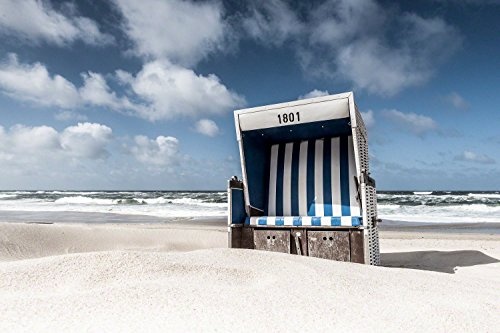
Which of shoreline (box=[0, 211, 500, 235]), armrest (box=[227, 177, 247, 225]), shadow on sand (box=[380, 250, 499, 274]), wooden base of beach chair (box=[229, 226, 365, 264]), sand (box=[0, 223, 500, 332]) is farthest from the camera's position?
shoreline (box=[0, 211, 500, 235])

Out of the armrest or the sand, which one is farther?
the armrest

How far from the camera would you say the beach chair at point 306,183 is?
5.41 m

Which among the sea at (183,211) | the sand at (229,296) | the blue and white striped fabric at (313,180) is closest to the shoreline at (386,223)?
the sea at (183,211)

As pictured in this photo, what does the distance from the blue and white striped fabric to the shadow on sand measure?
4.69 ft

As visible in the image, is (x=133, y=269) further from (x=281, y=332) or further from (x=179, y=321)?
(x=281, y=332)

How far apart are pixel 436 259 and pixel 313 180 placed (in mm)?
2768

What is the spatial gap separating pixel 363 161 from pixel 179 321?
4058mm

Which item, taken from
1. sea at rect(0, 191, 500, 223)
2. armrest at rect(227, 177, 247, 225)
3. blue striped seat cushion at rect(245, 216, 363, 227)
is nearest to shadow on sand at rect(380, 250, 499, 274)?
blue striped seat cushion at rect(245, 216, 363, 227)

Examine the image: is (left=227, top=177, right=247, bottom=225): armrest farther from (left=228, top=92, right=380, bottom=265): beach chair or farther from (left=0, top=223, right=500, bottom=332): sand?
(left=0, top=223, right=500, bottom=332): sand

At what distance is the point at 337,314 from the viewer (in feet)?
9.10

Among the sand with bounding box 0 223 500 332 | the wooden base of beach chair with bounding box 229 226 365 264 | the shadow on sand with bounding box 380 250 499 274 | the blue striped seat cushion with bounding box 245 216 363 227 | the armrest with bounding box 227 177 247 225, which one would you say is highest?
the armrest with bounding box 227 177 247 225

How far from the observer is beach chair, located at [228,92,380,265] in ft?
17.8

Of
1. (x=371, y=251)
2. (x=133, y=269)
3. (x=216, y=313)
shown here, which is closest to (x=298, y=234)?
(x=371, y=251)

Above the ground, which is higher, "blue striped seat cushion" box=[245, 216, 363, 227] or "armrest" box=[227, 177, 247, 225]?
"armrest" box=[227, 177, 247, 225]
